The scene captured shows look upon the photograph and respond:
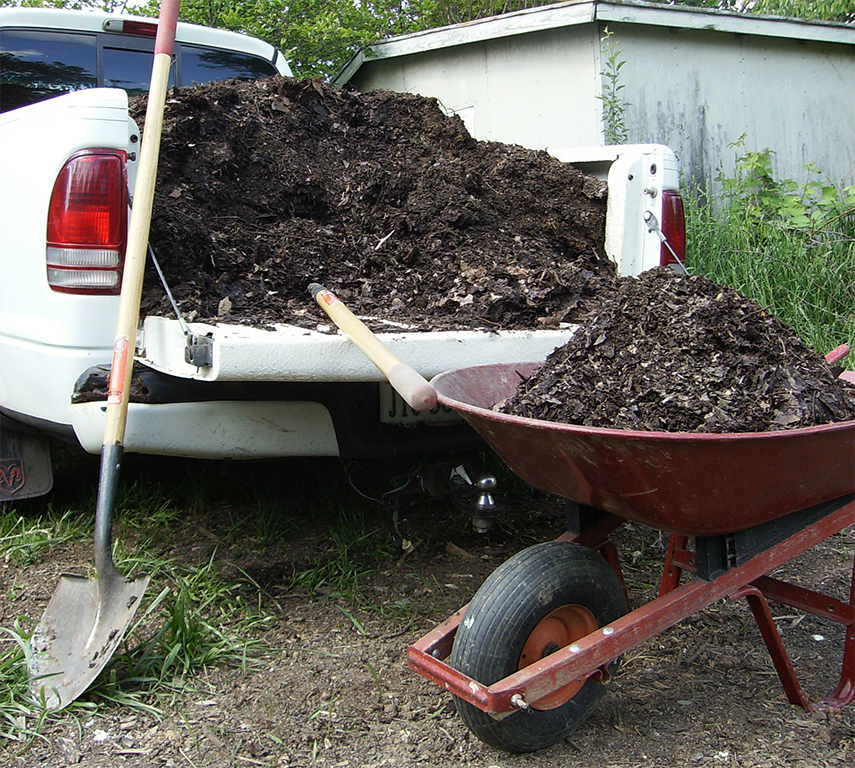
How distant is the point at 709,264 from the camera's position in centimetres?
561

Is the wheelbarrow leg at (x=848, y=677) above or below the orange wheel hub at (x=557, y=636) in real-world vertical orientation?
below

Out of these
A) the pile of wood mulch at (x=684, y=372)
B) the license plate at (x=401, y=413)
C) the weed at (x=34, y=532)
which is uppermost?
the pile of wood mulch at (x=684, y=372)

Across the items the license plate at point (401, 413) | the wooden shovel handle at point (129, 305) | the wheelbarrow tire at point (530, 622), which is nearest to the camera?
the wheelbarrow tire at point (530, 622)

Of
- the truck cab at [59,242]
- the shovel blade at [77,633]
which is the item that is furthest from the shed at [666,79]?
the shovel blade at [77,633]

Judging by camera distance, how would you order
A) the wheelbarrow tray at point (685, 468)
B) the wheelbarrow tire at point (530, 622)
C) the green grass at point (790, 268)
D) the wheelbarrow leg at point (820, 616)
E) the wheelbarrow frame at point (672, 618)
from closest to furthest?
1. the wheelbarrow tray at point (685, 468)
2. the wheelbarrow frame at point (672, 618)
3. the wheelbarrow tire at point (530, 622)
4. the wheelbarrow leg at point (820, 616)
5. the green grass at point (790, 268)

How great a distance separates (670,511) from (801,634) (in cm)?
126

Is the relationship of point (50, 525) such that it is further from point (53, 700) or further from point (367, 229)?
point (367, 229)

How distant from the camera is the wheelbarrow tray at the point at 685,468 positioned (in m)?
1.53

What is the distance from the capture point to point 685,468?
1.55 metres

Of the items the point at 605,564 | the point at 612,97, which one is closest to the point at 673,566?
the point at 605,564

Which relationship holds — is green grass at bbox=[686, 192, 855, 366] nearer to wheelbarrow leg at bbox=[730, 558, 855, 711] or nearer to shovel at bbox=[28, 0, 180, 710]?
wheelbarrow leg at bbox=[730, 558, 855, 711]

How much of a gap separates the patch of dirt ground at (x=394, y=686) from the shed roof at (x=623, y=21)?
5.09 m

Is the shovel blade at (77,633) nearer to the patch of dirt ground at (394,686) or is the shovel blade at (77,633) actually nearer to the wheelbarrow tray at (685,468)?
the patch of dirt ground at (394,686)

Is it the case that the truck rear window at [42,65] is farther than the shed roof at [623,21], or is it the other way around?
the shed roof at [623,21]
